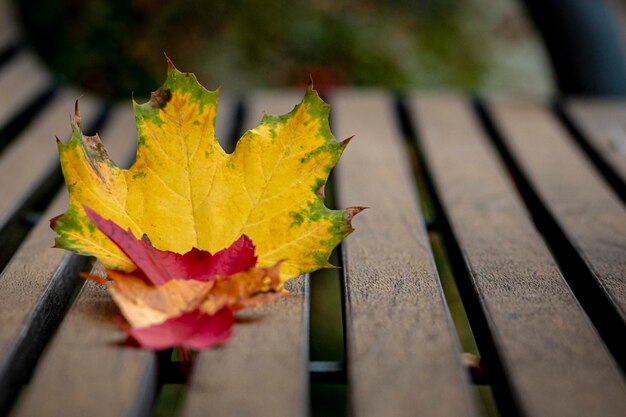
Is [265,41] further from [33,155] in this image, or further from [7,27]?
[33,155]

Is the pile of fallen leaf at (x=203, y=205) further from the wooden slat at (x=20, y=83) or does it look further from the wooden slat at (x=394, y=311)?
the wooden slat at (x=20, y=83)

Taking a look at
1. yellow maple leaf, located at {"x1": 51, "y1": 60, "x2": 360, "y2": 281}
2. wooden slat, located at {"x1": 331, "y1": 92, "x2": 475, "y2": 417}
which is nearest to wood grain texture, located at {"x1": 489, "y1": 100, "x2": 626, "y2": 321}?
wooden slat, located at {"x1": 331, "y1": 92, "x2": 475, "y2": 417}

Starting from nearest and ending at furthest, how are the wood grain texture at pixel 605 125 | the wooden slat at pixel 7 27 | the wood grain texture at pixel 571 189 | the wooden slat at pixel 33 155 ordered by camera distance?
the wood grain texture at pixel 571 189 → the wooden slat at pixel 33 155 → the wood grain texture at pixel 605 125 → the wooden slat at pixel 7 27

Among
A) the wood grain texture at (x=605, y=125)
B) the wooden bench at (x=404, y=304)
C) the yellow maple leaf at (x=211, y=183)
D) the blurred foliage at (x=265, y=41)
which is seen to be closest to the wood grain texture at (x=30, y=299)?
Result: the wooden bench at (x=404, y=304)

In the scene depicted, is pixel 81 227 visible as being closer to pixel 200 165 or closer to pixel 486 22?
pixel 200 165

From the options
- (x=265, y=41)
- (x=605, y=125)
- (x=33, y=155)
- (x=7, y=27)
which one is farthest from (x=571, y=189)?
(x=265, y=41)

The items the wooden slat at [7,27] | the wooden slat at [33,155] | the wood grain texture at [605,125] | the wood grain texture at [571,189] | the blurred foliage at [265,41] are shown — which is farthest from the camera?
the blurred foliage at [265,41]
